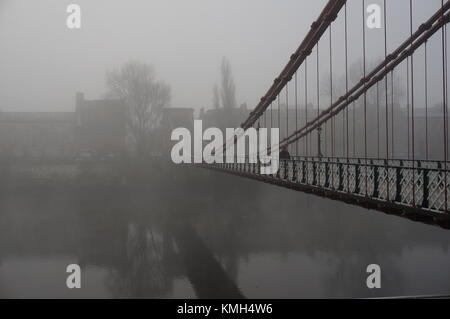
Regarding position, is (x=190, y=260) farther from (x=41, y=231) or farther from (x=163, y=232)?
(x=41, y=231)

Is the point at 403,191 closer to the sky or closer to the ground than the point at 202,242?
closer to the sky

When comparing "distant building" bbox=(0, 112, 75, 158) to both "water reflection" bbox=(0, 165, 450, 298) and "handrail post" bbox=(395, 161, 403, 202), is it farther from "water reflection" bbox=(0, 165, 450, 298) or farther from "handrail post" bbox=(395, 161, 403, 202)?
"handrail post" bbox=(395, 161, 403, 202)

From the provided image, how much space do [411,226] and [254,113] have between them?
1139cm

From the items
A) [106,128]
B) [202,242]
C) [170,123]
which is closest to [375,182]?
[202,242]

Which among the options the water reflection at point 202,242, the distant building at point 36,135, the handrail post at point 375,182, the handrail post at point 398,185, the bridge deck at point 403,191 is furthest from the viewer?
the distant building at point 36,135

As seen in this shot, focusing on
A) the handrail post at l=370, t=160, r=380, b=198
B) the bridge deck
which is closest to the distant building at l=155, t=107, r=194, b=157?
the bridge deck

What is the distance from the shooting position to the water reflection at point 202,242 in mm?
16891

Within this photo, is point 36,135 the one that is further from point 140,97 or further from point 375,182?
point 375,182

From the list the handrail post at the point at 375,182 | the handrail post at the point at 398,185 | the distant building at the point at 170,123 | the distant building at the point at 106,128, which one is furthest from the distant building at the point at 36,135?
the handrail post at the point at 398,185

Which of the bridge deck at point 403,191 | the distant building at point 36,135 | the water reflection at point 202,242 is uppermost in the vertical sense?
the distant building at point 36,135

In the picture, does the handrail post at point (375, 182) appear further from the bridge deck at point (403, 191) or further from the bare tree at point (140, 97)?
the bare tree at point (140, 97)

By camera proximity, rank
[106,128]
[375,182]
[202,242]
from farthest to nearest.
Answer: [106,128], [202,242], [375,182]

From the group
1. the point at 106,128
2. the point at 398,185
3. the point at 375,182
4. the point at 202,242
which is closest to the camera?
the point at 398,185

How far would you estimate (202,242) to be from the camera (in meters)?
24.0
